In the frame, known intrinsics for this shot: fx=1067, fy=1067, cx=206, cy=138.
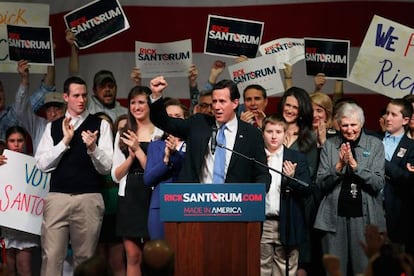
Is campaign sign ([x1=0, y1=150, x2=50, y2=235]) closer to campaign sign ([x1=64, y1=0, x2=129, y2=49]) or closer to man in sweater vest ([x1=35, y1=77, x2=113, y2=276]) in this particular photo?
man in sweater vest ([x1=35, y1=77, x2=113, y2=276])

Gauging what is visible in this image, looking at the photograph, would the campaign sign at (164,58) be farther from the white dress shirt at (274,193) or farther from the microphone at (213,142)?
the microphone at (213,142)

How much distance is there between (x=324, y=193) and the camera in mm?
7727

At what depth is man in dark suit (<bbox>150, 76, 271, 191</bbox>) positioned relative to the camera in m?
7.19

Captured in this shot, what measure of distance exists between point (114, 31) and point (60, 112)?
36.3 inches

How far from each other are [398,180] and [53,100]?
9.28ft

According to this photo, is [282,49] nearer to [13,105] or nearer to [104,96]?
Result: [104,96]

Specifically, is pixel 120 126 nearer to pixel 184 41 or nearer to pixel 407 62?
pixel 184 41

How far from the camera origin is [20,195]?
26.9 ft

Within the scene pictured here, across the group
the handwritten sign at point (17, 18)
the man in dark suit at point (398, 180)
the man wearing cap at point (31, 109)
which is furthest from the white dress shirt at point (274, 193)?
the handwritten sign at point (17, 18)

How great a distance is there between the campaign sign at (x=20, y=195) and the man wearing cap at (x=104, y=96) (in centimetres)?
89

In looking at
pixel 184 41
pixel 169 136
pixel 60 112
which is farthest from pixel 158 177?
pixel 184 41

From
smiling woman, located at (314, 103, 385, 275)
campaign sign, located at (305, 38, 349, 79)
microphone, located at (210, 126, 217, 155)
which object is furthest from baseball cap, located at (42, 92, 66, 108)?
smiling woman, located at (314, 103, 385, 275)

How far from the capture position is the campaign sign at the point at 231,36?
9.23 meters

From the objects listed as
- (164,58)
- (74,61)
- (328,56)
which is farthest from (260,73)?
(74,61)
